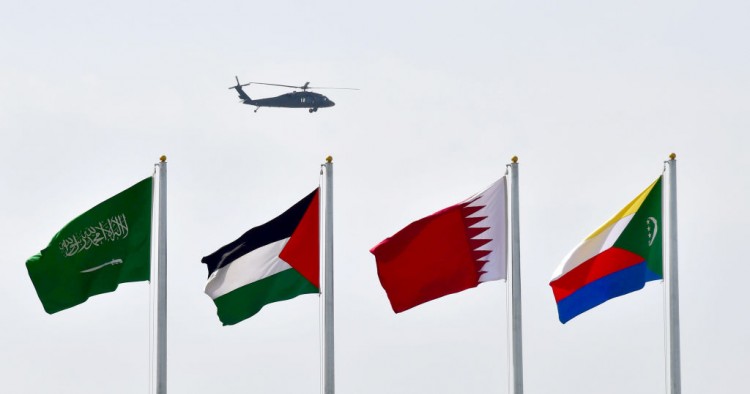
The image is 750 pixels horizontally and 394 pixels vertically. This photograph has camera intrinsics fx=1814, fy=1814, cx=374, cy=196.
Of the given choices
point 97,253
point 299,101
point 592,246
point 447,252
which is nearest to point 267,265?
point 97,253

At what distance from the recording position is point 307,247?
39.1 m

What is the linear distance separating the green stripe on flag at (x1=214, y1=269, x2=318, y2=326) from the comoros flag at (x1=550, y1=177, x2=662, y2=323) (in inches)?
215

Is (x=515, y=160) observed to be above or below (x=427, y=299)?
above

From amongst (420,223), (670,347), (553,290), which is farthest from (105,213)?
(670,347)

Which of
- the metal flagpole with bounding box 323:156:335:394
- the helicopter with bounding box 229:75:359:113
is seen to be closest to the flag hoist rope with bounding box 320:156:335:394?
the metal flagpole with bounding box 323:156:335:394

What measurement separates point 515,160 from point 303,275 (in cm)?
517

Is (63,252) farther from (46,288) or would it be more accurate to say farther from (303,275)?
(303,275)

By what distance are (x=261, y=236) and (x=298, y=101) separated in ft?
280

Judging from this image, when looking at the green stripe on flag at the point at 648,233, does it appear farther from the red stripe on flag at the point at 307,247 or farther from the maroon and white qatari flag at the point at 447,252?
the red stripe on flag at the point at 307,247

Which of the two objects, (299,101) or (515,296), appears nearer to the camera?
(515,296)

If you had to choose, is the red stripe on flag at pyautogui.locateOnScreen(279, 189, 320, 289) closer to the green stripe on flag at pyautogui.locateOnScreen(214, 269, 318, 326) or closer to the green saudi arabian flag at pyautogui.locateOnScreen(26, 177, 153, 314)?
the green stripe on flag at pyautogui.locateOnScreen(214, 269, 318, 326)

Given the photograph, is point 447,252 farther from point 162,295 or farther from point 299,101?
point 299,101

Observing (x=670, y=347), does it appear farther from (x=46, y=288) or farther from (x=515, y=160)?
(x=46, y=288)

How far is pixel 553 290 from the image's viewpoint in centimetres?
3750
